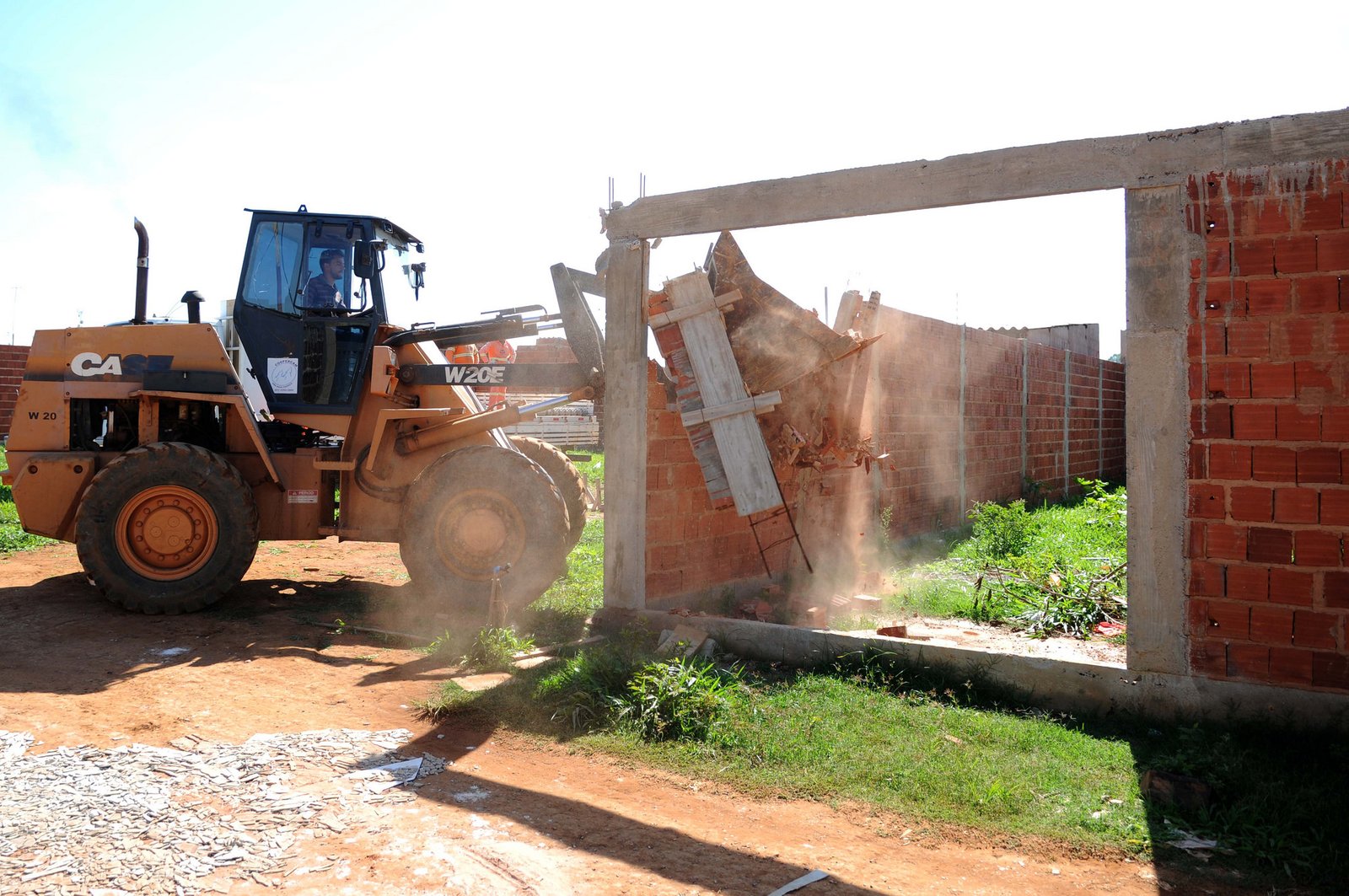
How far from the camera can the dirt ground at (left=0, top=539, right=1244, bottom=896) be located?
331 centimetres

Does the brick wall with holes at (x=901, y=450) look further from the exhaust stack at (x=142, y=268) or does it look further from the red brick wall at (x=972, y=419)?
the exhaust stack at (x=142, y=268)

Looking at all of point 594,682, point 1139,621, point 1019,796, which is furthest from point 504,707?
point 1139,621

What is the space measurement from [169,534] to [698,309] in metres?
4.70

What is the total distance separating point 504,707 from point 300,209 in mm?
5012

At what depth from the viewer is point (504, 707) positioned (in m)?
5.23

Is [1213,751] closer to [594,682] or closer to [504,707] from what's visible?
[594,682]

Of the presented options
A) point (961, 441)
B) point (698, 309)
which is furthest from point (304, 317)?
point (961, 441)

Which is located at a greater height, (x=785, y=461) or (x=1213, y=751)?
(x=785, y=461)

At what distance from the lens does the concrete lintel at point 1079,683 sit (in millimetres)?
4574

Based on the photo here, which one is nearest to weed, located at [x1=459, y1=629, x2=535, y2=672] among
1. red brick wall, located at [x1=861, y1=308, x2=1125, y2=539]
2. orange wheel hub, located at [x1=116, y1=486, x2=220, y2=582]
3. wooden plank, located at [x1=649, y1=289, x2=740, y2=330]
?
wooden plank, located at [x1=649, y1=289, x2=740, y2=330]

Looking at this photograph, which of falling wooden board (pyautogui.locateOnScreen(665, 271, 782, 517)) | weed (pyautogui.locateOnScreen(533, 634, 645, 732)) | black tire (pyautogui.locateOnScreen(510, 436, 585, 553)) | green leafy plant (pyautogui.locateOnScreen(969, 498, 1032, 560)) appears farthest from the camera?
green leafy plant (pyautogui.locateOnScreen(969, 498, 1032, 560))

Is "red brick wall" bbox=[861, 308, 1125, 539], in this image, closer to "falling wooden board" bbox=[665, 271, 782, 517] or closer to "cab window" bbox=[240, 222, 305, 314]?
"falling wooden board" bbox=[665, 271, 782, 517]

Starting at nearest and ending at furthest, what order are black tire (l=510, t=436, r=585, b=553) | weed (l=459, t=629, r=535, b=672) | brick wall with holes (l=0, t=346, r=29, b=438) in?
weed (l=459, t=629, r=535, b=672) → black tire (l=510, t=436, r=585, b=553) → brick wall with holes (l=0, t=346, r=29, b=438)

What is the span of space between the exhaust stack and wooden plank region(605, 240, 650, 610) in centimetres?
425
